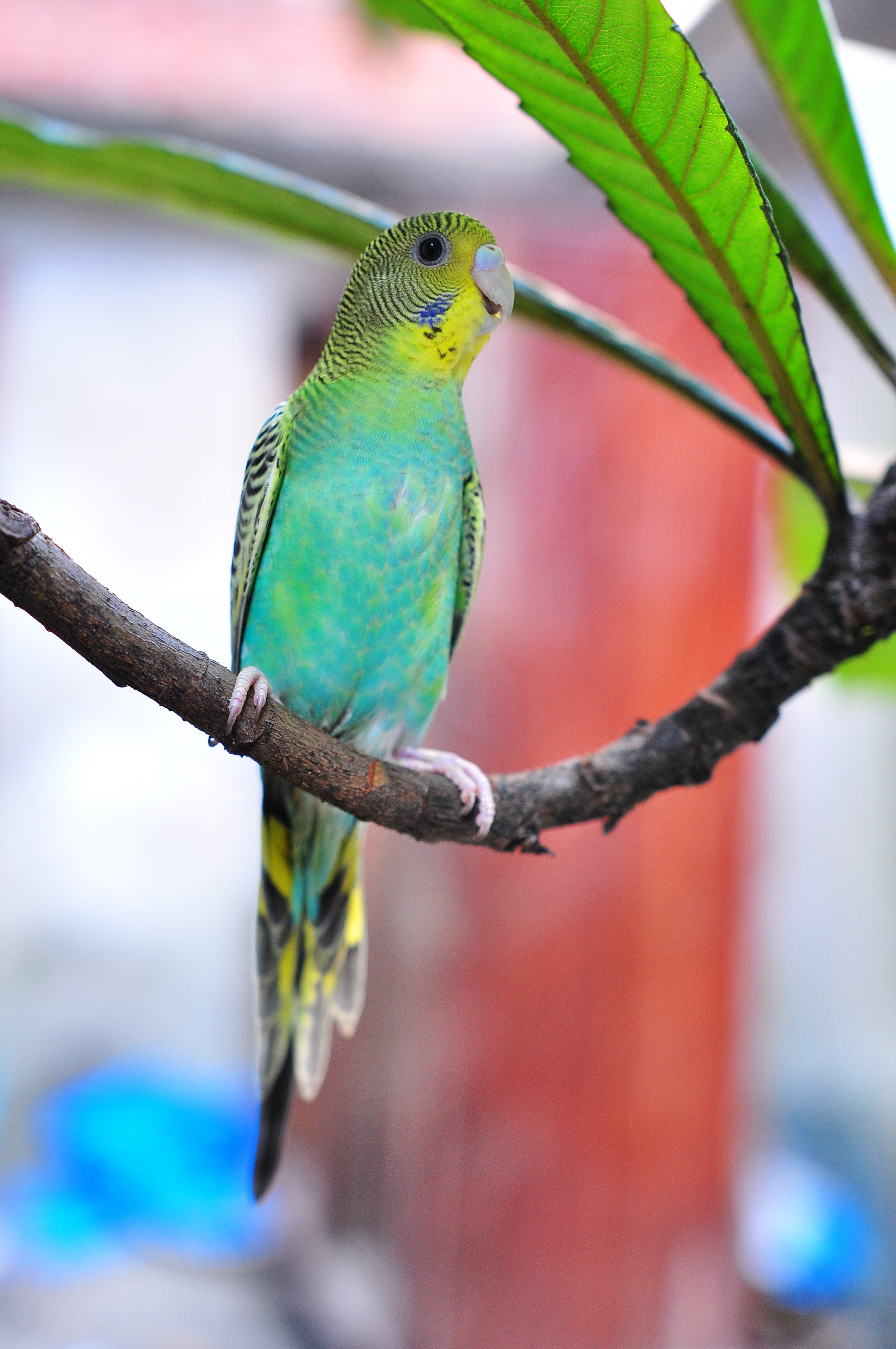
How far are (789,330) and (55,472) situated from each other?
3.49 ft

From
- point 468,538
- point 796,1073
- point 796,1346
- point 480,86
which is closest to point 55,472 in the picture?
point 480,86

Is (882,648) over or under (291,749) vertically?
over

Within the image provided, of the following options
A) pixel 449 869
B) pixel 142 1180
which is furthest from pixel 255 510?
pixel 142 1180

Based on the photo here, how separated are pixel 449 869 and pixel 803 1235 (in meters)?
1.05

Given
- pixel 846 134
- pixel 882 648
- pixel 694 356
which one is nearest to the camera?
pixel 846 134

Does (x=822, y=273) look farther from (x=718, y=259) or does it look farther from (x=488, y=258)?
(x=488, y=258)

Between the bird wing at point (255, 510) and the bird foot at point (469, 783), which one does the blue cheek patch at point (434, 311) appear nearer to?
the bird wing at point (255, 510)

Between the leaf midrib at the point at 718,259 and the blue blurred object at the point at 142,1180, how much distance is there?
1.39 metres

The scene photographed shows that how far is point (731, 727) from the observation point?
0.60 m

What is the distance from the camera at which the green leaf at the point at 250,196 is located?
587mm

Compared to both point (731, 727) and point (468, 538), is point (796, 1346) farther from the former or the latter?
point (468, 538)

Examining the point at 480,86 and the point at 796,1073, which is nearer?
the point at 480,86

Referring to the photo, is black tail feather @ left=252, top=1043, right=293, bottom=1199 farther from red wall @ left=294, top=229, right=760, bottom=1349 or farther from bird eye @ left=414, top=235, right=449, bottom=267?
red wall @ left=294, top=229, right=760, bottom=1349

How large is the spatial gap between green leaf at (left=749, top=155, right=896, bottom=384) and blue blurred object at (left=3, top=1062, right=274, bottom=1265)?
4.72 ft
